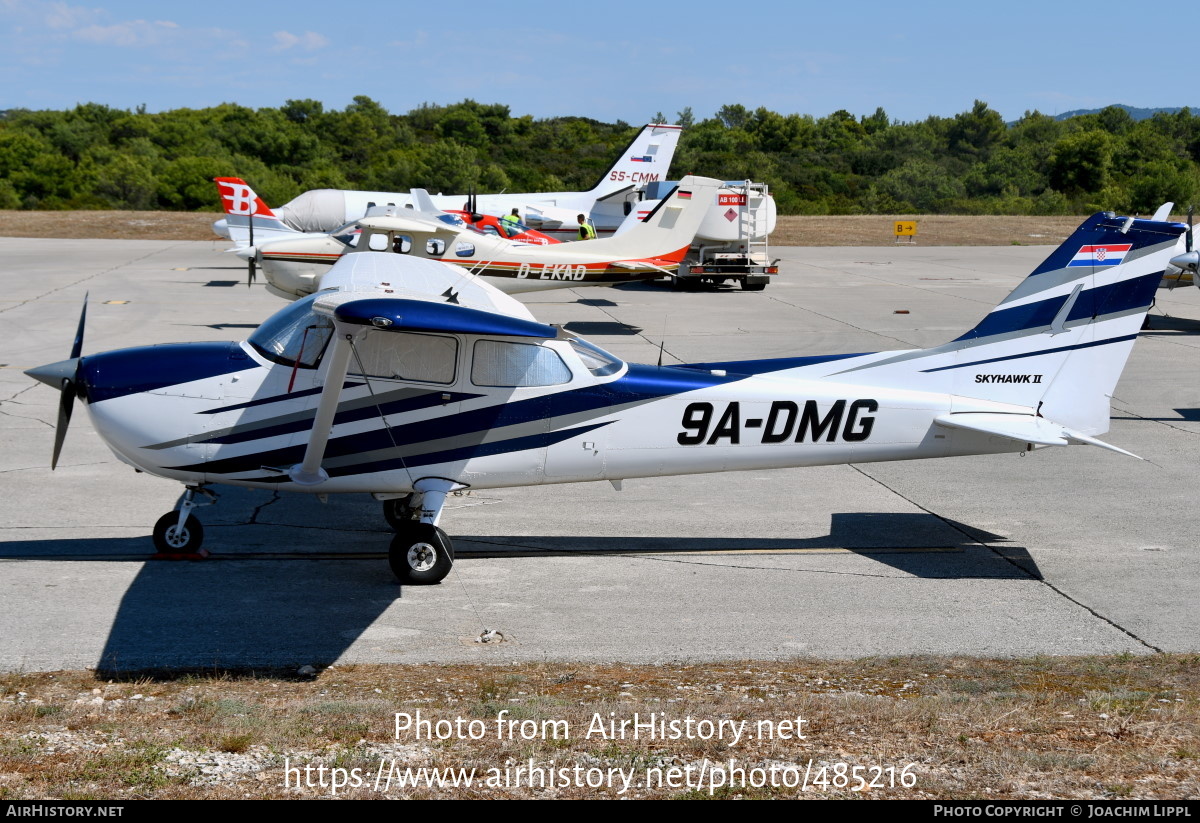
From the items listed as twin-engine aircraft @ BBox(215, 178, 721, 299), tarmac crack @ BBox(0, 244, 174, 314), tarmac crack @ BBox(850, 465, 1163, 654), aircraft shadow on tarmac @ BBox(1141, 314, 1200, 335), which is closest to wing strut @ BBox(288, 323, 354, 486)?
tarmac crack @ BBox(850, 465, 1163, 654)

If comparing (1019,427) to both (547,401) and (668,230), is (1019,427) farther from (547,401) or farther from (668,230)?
(668,230)

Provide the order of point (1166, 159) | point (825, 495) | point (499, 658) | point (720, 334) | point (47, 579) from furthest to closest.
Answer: point (1166, 159), point (720, 334), point (825, 495), point (47, 579), point (499, 658)

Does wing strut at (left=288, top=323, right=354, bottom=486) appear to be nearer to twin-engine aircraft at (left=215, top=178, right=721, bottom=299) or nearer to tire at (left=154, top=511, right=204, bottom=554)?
tire at (left=154, top=511, right=204, bottom=554)

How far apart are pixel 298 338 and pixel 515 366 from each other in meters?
1.73

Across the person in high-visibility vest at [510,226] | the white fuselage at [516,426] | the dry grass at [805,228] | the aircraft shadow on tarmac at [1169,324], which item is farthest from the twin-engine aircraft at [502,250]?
the dry grass at [805,228]

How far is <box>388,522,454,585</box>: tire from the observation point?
882 cm

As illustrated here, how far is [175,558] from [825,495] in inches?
251

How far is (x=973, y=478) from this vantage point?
40.8ft

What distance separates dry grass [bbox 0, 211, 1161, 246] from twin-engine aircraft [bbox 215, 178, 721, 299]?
26.0 meters

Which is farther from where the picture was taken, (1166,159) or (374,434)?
(1166,159)

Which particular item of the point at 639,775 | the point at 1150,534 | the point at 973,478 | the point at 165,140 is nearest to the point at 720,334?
the point at 973,478

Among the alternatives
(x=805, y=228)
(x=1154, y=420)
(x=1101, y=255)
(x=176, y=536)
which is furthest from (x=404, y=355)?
(x=805, y=228)

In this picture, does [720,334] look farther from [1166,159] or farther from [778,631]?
[1166,159]

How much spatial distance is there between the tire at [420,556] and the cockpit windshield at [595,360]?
1837mm
